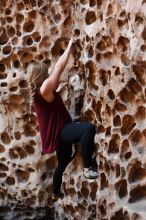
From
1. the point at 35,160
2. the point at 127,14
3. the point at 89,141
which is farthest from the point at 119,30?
the point at 35,160

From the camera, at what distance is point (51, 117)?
4406 millimetres

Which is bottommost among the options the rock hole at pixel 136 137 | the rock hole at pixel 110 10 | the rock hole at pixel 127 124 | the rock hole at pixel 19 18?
the rock hole at pixel 136 137

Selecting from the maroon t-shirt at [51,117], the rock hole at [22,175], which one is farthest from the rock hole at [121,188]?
the rock hole at [22,175]

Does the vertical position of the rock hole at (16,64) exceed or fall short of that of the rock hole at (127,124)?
it exceeds it

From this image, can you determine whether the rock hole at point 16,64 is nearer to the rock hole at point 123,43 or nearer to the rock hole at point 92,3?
the rock hole at point 92,3

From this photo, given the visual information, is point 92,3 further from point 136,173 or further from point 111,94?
point 136,173

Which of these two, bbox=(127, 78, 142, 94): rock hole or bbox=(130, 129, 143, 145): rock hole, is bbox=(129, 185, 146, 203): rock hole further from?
bbox=(127, 78, 142, 94): rock hole

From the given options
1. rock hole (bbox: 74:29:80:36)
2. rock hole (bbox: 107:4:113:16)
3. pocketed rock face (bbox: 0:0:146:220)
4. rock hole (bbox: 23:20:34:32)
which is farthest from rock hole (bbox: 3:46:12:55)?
rock hole (bbox: 107:4:113:16)

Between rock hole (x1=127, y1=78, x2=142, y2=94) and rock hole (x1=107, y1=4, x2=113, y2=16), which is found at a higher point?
rock hole (x1=107, y1=4, x2=113, y2=16)

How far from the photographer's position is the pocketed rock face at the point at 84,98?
4.47 m

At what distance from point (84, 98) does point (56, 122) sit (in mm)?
924

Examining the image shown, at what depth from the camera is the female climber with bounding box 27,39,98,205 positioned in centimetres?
426

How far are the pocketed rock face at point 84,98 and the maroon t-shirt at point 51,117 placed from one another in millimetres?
477

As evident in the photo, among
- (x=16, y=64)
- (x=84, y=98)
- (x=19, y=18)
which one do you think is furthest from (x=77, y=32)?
(x=16, y=64)
